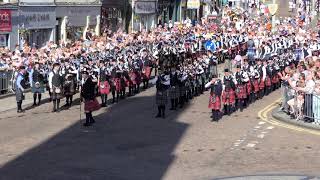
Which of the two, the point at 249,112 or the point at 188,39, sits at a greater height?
the point at 188,39

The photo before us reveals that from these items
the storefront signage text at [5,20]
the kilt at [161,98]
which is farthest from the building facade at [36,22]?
the kilt at [161,98]

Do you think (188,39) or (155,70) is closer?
(155,70)

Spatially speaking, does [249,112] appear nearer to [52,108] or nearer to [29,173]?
[52,108]

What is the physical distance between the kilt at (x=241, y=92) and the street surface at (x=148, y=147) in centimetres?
70

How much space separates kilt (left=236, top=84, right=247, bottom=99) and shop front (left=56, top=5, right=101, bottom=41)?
19.1 meters

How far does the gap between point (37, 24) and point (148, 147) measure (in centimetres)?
2251

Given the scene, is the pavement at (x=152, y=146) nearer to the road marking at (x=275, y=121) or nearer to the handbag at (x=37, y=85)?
the road marking at (x=275, y=121)

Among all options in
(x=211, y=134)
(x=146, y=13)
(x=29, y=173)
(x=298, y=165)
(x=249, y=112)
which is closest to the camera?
(x=29, y=173)

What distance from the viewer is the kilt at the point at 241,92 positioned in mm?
24375

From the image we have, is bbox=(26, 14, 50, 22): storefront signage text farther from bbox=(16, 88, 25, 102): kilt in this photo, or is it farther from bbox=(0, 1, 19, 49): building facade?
bbox=(16, 88, 25, 102): kilt

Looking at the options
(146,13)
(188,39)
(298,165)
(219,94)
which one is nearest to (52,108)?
(219,94)

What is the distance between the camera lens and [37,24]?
3866 centimetres

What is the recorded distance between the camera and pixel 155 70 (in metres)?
35.6

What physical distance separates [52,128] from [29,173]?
233 inches
